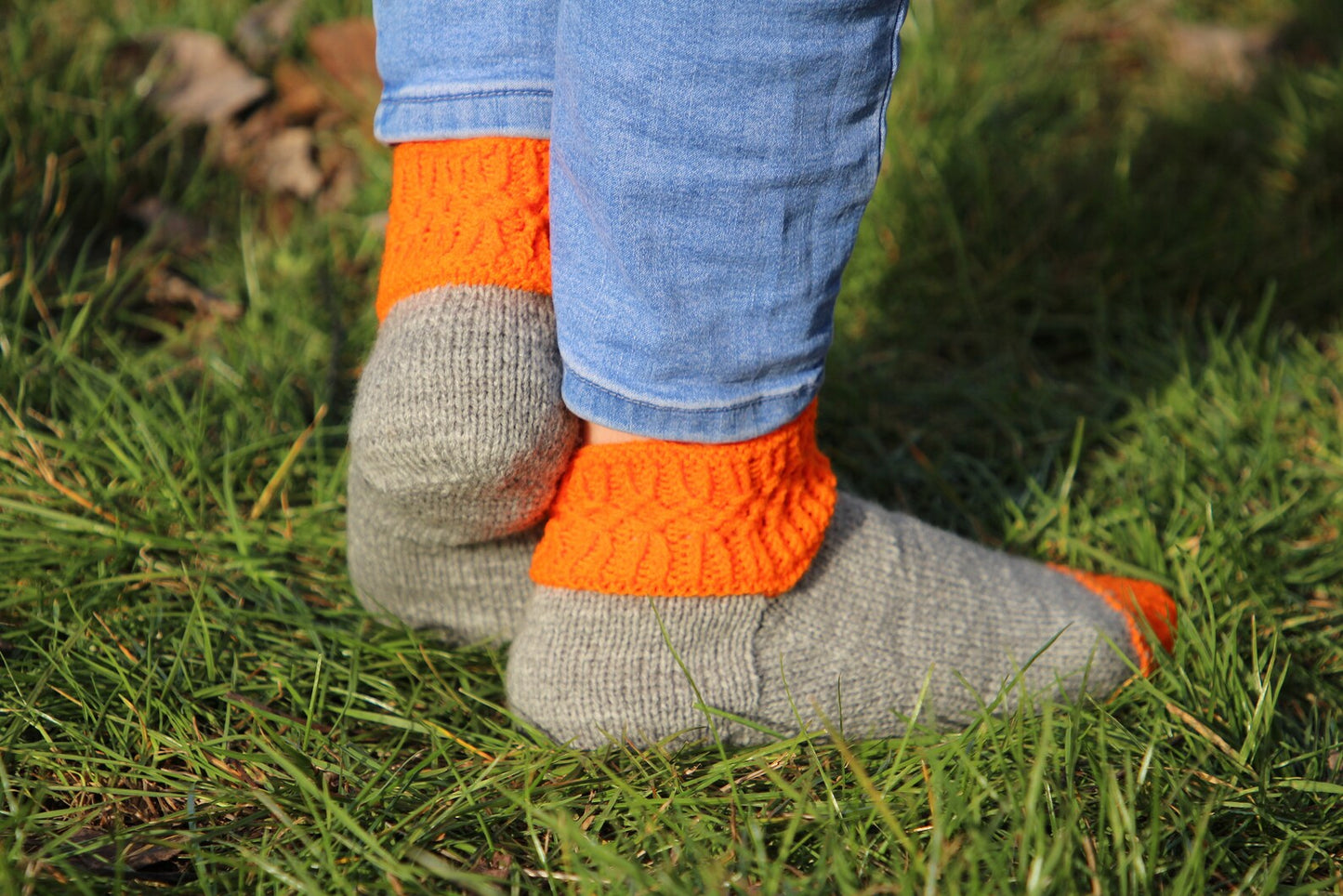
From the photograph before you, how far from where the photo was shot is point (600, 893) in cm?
70

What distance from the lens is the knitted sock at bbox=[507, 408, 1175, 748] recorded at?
85cm

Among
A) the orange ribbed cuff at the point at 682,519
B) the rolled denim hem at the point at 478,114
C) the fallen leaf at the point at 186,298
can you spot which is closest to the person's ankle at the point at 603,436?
the orange ribbed cuff at the point at 682,519

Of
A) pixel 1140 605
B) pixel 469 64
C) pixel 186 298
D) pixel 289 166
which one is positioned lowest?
pixel 1140 605

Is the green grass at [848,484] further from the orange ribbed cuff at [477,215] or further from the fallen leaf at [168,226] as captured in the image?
the orange ribbed cuff at [477,215]

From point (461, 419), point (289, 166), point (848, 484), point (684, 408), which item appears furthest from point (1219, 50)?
point (461, 419)

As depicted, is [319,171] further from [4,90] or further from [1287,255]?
[1287,255]

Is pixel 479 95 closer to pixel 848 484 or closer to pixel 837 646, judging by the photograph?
pixel 837 646

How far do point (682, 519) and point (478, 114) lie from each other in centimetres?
35

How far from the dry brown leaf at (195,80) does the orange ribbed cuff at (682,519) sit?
1.14 metres

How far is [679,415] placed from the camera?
2.59 ft

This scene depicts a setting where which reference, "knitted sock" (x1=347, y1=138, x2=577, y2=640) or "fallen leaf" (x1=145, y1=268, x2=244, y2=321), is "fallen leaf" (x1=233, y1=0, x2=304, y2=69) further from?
"knitted sock" (x1=347, y1=138, x2=577, y2=640)

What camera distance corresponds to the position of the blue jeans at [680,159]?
66cm

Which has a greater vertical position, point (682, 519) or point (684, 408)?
point (684, 408)

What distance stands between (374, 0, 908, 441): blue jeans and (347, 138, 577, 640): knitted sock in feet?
0.10
